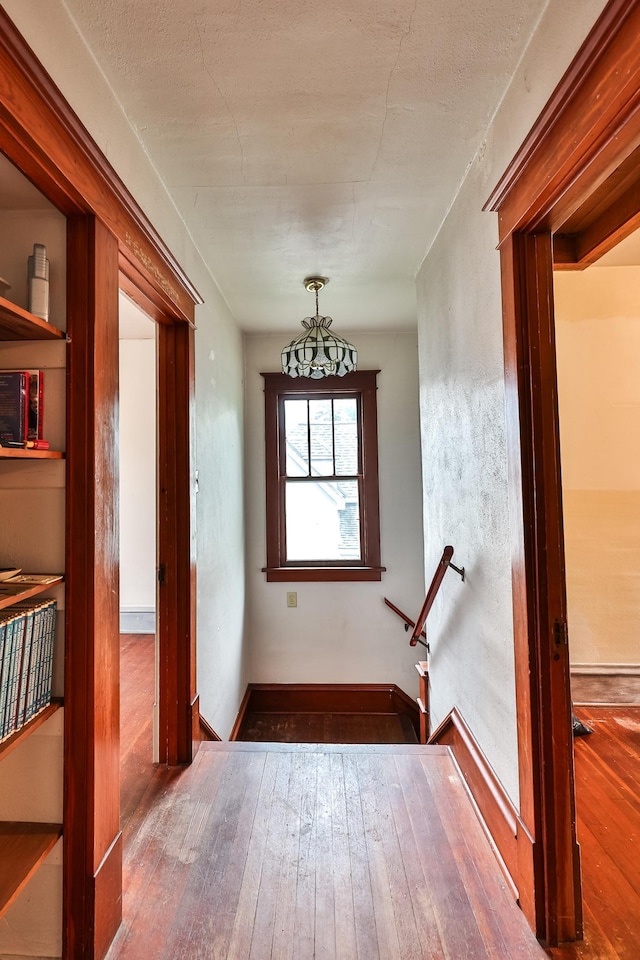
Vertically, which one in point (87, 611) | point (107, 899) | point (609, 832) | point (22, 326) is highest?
point (22, 326)

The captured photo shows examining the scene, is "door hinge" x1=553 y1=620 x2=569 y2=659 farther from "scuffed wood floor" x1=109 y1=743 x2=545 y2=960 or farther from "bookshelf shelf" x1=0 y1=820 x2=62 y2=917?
"bookshelf shelf" x1=0 y1=820 x2=62 y2=917

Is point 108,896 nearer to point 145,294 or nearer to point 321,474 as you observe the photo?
point 145,294

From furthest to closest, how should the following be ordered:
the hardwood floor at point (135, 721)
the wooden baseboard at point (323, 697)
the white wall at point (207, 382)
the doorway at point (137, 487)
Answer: the doorway at point (137, 487) < the wooden baseboard at point (323, 697) < the hardwood floor at point (135, 721) < the white wall at point (207, 382)

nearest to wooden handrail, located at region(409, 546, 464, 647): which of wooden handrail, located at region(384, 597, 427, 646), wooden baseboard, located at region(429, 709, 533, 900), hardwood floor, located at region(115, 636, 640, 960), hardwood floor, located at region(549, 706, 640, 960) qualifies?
wooden baseboard, located at region(429, 709, 533, 900)

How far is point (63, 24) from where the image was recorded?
1.09 m

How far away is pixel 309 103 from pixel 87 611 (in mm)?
1583

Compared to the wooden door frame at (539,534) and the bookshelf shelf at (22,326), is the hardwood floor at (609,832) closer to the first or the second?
the wooden door frame at (539,534)

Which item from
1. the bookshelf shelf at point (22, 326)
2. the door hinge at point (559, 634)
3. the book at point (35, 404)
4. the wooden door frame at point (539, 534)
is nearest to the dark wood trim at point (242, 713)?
the wooden door frame at point (539, 534)

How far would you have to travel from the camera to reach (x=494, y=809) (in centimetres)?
153

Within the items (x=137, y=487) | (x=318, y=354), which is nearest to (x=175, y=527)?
(x=318, y=354)

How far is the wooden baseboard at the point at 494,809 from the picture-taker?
1.32 meters

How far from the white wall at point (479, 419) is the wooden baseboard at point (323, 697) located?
1341 mm

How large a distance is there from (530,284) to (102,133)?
128 cm

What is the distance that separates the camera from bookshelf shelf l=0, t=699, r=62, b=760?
39.4 inches
